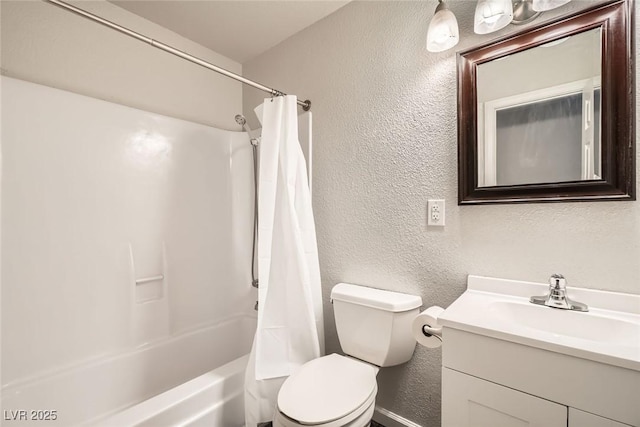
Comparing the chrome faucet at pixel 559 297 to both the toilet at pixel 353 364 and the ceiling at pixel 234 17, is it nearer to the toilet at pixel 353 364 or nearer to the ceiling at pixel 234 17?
the toilet at pixel 353 364

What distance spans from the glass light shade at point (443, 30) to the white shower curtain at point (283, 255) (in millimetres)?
727


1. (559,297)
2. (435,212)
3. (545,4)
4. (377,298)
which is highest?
(545,4)

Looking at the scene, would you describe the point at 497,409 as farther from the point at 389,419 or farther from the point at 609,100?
the point at 609,100

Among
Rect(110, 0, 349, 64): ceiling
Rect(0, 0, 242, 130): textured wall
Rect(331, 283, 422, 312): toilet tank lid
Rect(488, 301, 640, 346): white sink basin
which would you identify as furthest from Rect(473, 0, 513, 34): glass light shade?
Rect(0, 0, 242, 130): textured wall

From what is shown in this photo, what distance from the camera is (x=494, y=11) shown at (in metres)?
1.04

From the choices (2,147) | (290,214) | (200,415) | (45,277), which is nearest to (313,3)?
(290,214)

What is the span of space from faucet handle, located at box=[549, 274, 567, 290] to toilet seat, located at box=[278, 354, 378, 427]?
0.77 m

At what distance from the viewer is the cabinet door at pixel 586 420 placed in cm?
65

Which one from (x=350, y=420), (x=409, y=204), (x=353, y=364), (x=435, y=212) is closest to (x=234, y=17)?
(x=409, y=204)

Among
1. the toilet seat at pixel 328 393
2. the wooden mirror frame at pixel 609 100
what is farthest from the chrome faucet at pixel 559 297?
the toilet seat at pixel 328 393

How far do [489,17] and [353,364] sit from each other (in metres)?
1.54

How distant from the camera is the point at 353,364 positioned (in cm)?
128

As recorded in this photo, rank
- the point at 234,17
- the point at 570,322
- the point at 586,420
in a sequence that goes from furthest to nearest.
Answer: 1. the point at 234,17
2. the point at 570,322
3. the point at 586,420

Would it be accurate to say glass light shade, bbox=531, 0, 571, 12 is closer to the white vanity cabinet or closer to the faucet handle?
the faucet handle
